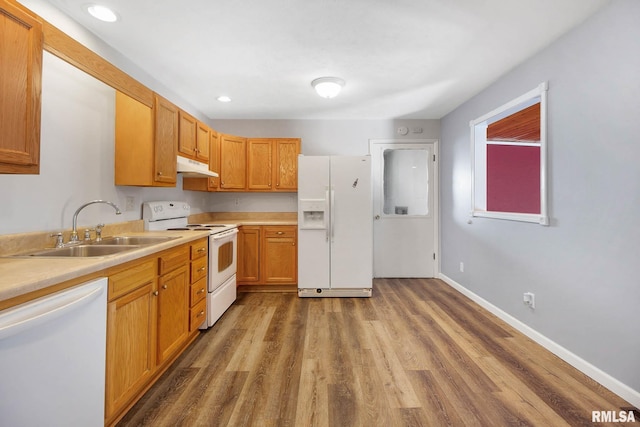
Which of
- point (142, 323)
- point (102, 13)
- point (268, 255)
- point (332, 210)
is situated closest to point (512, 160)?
point (332, 210)

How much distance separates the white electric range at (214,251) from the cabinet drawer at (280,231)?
477 mm

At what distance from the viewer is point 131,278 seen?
60.9 inches

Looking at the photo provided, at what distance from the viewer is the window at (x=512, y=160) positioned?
241cm

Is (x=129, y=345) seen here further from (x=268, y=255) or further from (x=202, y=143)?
(x=202, y=143)

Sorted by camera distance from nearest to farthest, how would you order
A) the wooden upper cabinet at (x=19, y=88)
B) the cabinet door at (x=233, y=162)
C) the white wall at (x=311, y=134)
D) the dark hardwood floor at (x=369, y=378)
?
1. the wooden upper cabinet at (x=19, y=88)
2. the dark hardwood floor at (x=369, y=378)
3. the cabinet door at (x=233, y=162)
4. the white wall at (x=311, y=134)

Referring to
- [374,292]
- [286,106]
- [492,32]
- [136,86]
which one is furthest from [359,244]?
[136,86]

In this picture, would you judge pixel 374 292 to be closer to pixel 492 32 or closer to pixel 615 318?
pixel 615 318

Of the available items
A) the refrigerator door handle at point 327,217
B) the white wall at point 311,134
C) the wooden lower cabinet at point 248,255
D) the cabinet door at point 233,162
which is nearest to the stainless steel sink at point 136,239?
the wooden lower cabinet at point 248,255

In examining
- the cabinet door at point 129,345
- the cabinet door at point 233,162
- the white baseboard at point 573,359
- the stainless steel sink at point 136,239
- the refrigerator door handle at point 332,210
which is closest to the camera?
the cabinet door at point 129,345

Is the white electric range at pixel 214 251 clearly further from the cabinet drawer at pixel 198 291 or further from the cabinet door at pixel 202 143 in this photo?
the cabinet door at pixel 202 143

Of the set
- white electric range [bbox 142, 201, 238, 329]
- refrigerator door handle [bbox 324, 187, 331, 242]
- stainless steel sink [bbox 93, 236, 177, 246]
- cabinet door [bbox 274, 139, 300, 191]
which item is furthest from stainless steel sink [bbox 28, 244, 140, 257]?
cabinet door [bbox 274, 139, 300, 191]

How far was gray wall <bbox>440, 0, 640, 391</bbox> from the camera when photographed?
1.69m

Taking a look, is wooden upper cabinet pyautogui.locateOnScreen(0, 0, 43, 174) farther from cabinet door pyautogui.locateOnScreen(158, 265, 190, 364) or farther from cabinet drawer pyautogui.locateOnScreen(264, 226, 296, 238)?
cabinet drawer pyautogui.locateOnScreen(264, 226, 296, 238)

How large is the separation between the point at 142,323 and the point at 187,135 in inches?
79.2
